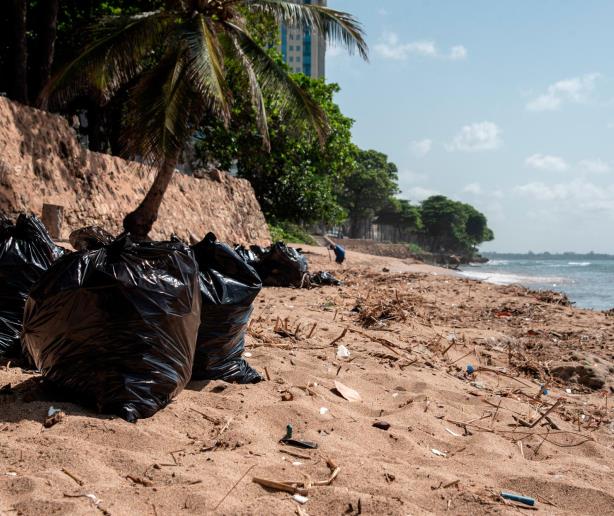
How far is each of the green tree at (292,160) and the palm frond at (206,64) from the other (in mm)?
8951

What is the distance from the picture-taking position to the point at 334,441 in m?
2.51

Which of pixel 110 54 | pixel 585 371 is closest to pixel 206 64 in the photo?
pixel 110 54

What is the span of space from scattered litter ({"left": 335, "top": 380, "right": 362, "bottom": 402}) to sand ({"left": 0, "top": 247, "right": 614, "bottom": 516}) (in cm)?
6

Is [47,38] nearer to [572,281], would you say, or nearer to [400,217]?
[572,281]

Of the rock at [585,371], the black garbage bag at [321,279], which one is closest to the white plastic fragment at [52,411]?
the rock at [585,371]

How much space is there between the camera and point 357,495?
1952 mm

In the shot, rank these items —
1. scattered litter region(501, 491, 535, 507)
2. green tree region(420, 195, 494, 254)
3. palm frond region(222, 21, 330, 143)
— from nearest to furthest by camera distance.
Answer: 1. scattered litter region(501, 491, 535, 507)
2. palm frond region(222, 21, 330, 143)
3. green tree region(420, 195, 494, 254)

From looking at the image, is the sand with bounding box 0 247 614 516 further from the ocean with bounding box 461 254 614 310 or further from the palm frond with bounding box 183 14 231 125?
the ocean with bounding box 461 254 614 310

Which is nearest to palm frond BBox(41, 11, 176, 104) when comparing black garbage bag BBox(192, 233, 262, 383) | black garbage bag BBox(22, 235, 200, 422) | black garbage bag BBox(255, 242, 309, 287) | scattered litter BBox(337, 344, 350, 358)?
black garbage bag BBox(255, 242, 309, 287)

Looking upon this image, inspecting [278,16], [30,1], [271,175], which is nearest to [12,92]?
[30,1]

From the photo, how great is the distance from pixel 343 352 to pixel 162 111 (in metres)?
5.37

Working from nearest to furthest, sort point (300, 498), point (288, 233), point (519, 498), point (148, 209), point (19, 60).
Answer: point (300, 498), point (519, 498), point (148, 209), point (19, 60), point (288, 233)

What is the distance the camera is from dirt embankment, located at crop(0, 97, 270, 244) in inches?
331

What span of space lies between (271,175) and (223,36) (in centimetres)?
1110
